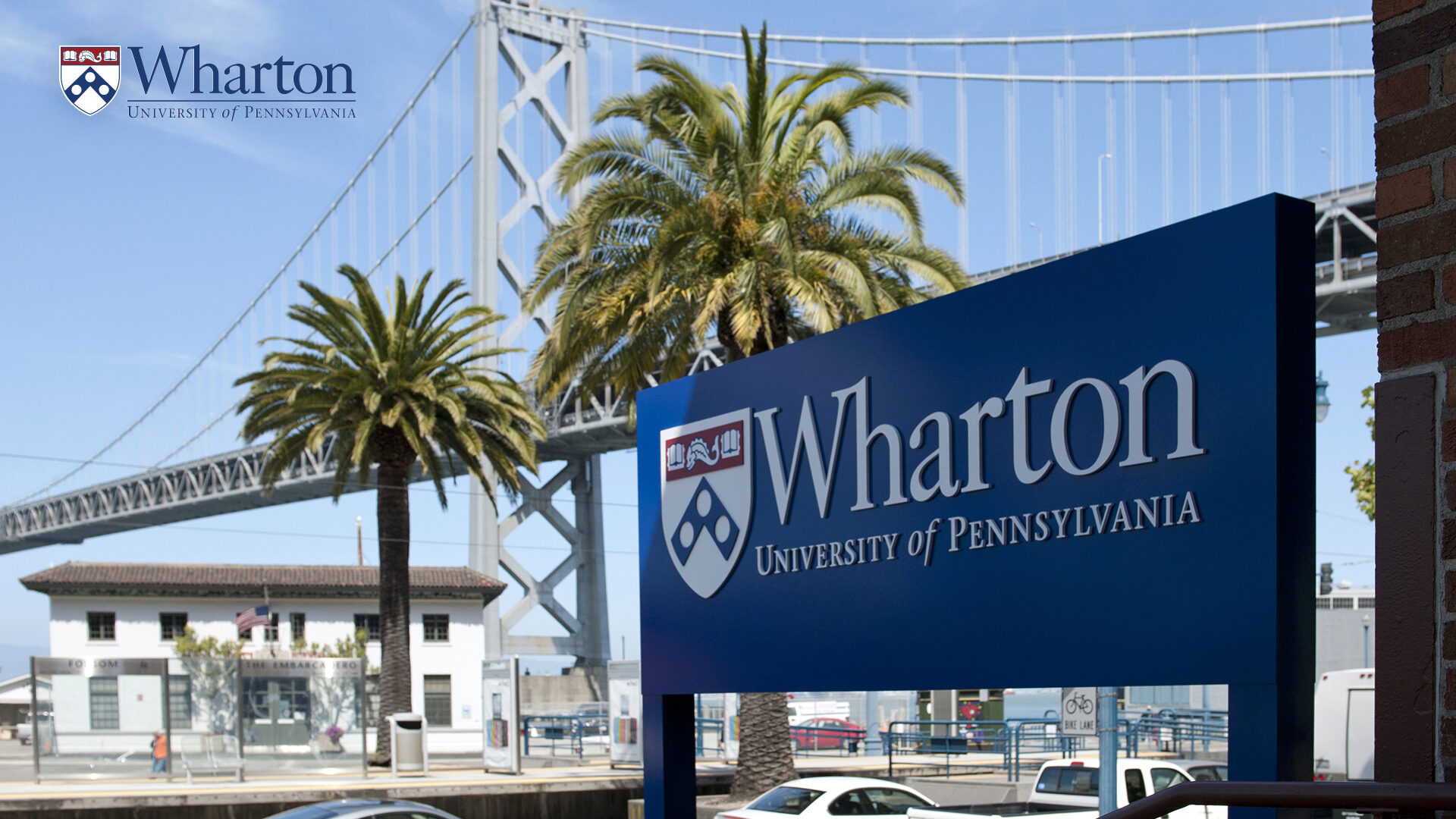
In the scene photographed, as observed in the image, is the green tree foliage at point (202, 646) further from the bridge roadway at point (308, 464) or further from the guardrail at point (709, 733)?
the guardrail at point (709, 733)

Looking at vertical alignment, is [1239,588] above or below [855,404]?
below

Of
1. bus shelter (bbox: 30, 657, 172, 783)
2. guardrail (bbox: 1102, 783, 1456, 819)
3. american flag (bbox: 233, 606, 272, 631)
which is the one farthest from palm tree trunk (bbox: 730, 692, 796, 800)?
american flag (bbox: 233, 606, 272, 631)

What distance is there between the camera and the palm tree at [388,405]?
32.3 meters

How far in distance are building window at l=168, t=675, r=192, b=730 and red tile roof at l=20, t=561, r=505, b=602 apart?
22.6 metres

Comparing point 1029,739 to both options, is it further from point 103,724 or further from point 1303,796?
point 1303,796

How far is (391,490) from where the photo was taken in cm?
3344

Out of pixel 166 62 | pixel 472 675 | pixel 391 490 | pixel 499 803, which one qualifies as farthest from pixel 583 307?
pixel 472 675

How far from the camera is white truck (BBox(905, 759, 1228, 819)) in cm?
1461

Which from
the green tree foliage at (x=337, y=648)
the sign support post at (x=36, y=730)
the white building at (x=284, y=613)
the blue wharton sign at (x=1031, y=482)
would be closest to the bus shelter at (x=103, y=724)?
the sign support post at (x=36, y=730)

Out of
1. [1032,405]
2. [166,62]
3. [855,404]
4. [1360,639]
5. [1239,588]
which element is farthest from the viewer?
[1360,639]

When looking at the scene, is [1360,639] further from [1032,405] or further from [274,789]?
[1032,405]

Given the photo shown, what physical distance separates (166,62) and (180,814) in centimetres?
1881

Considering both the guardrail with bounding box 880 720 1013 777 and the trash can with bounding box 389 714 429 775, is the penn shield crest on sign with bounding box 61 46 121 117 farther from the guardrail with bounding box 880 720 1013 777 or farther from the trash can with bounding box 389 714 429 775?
the guardrail with bounding box 880 720 1013 777

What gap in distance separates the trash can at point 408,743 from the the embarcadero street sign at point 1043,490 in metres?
24.6
